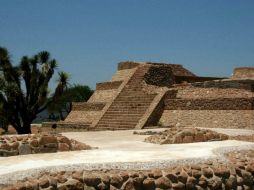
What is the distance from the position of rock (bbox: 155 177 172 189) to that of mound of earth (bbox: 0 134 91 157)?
2981mm

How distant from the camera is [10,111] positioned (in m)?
21.0

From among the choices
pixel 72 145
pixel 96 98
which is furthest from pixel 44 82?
pixel 72 145

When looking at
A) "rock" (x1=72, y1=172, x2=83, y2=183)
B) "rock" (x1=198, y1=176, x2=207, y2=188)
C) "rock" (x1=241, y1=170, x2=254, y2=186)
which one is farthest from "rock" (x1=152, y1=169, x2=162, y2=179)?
"rock" (x1=241, y1=170, x2=254, y2=186)

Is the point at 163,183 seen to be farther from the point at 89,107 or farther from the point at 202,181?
the point at 89,107

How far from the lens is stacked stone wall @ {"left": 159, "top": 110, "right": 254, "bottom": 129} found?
18562mm

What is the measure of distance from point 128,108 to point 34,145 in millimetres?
13834

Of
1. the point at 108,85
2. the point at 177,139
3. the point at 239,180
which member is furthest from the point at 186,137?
the point at 108,85

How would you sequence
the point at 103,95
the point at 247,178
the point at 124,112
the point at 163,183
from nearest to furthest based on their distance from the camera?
the point at 163,183, the point at 247,178, the point at 124,112, the point at 103,95

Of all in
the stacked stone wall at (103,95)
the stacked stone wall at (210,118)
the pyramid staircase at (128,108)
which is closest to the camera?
the stacked stone wall at (210,118)

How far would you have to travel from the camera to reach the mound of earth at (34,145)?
8.93 metres

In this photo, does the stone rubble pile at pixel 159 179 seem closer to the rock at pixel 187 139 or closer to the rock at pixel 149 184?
the rock at pixel 149 184

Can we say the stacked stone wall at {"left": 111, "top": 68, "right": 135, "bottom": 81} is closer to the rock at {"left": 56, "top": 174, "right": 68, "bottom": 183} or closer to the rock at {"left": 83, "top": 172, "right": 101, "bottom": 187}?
the rock at {"left": 83, "top": 172, "right": 101, "bottom": 187}

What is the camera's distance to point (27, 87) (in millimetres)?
21859

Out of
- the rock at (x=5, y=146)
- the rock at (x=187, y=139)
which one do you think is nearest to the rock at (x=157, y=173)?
the rock at (x=5, y=146)
